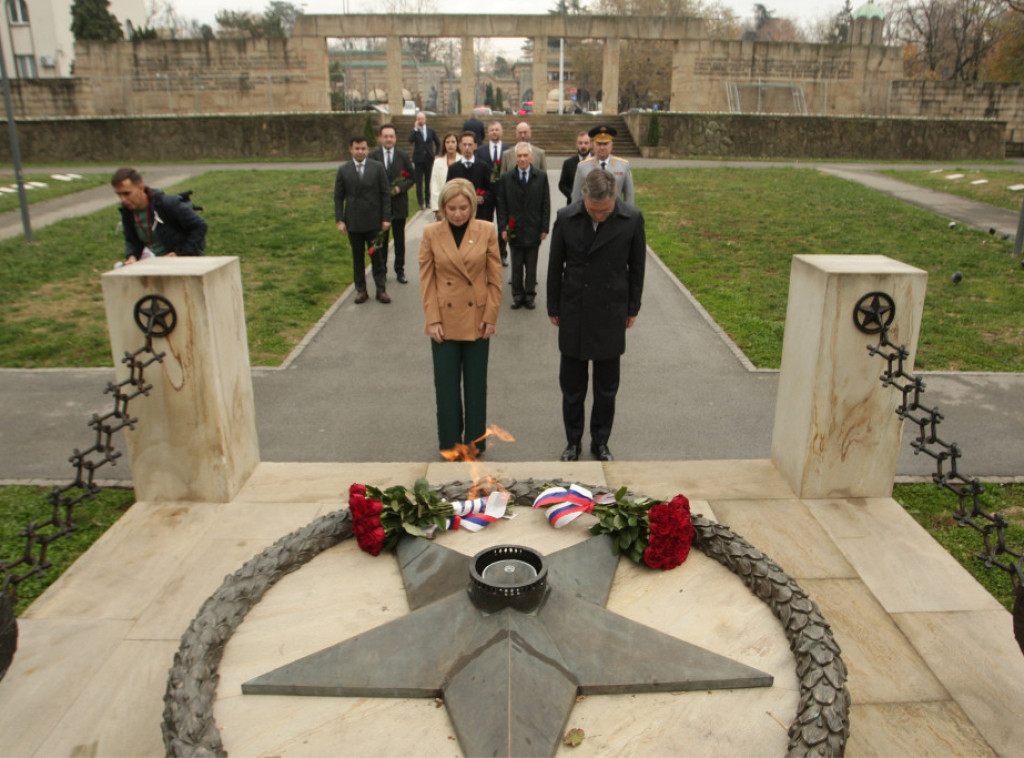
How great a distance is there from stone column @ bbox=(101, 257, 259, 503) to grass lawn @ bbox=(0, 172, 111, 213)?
15.2m

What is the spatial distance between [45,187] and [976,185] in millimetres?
22202

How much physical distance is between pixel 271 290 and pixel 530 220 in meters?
3.72

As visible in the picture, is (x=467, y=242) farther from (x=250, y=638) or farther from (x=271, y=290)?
(x=271, y=290)

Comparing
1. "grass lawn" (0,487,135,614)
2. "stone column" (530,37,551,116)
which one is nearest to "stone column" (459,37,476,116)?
"stone column" (530,37,551,116)

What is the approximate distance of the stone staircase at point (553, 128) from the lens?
96.5 ft

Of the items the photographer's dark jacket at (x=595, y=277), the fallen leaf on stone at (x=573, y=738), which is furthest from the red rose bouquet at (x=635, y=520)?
the photographer's dark jacket at (x=595, y=277)

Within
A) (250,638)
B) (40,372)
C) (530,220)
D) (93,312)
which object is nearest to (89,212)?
(93,312)

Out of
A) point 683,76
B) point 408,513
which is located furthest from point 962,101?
point 408,513

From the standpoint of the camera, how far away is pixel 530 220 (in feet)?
31.9

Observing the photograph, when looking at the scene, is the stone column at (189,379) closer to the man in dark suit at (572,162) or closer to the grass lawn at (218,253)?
the grass lawn at (218,253)

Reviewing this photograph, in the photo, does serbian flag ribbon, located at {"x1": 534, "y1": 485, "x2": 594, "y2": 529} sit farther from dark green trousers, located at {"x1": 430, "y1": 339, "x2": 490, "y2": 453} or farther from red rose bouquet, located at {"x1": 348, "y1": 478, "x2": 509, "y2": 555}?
dark green trousers, located at {"x1": 430, "y1": 339, "x2": 490, "y2": 453}

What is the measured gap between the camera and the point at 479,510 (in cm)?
439

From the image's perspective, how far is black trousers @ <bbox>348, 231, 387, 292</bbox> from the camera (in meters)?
10.0

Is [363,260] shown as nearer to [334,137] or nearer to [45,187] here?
[45,187]
